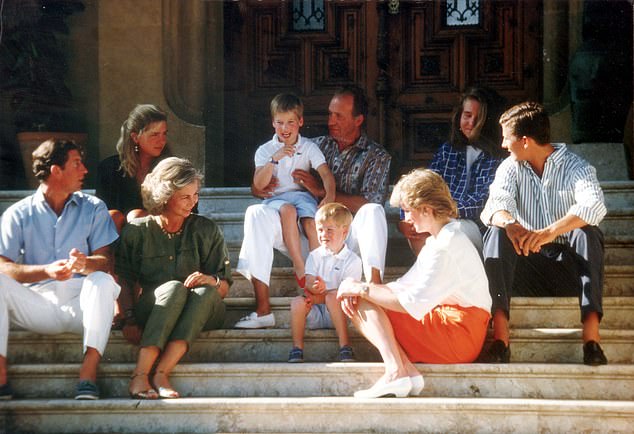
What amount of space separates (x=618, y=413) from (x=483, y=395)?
557 millimetres

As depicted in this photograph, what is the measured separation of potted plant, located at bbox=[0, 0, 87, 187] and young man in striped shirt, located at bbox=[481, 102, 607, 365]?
10.9 ft

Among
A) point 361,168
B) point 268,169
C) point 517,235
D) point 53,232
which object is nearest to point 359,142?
point 361,168

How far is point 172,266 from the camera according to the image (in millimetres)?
5449

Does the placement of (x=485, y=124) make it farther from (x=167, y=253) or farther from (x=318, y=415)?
(x=318, y=415)

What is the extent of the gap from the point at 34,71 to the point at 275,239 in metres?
2.79

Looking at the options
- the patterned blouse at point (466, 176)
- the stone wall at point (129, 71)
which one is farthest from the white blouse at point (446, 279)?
the stone wall at point (129, 71)

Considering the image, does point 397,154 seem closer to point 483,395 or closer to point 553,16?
point 553,16

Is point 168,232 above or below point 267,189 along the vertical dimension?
below

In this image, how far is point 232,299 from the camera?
5.75 metres

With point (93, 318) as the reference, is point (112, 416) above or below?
below

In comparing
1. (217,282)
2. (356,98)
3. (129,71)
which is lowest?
(217,282)

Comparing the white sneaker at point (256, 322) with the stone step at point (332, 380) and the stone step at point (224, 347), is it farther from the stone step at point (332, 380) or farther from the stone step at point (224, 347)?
the stone step at point (332, 380)

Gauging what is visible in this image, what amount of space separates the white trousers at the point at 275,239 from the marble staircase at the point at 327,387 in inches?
9.2

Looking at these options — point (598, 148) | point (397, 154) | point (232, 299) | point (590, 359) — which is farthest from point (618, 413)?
point (397, 154)
